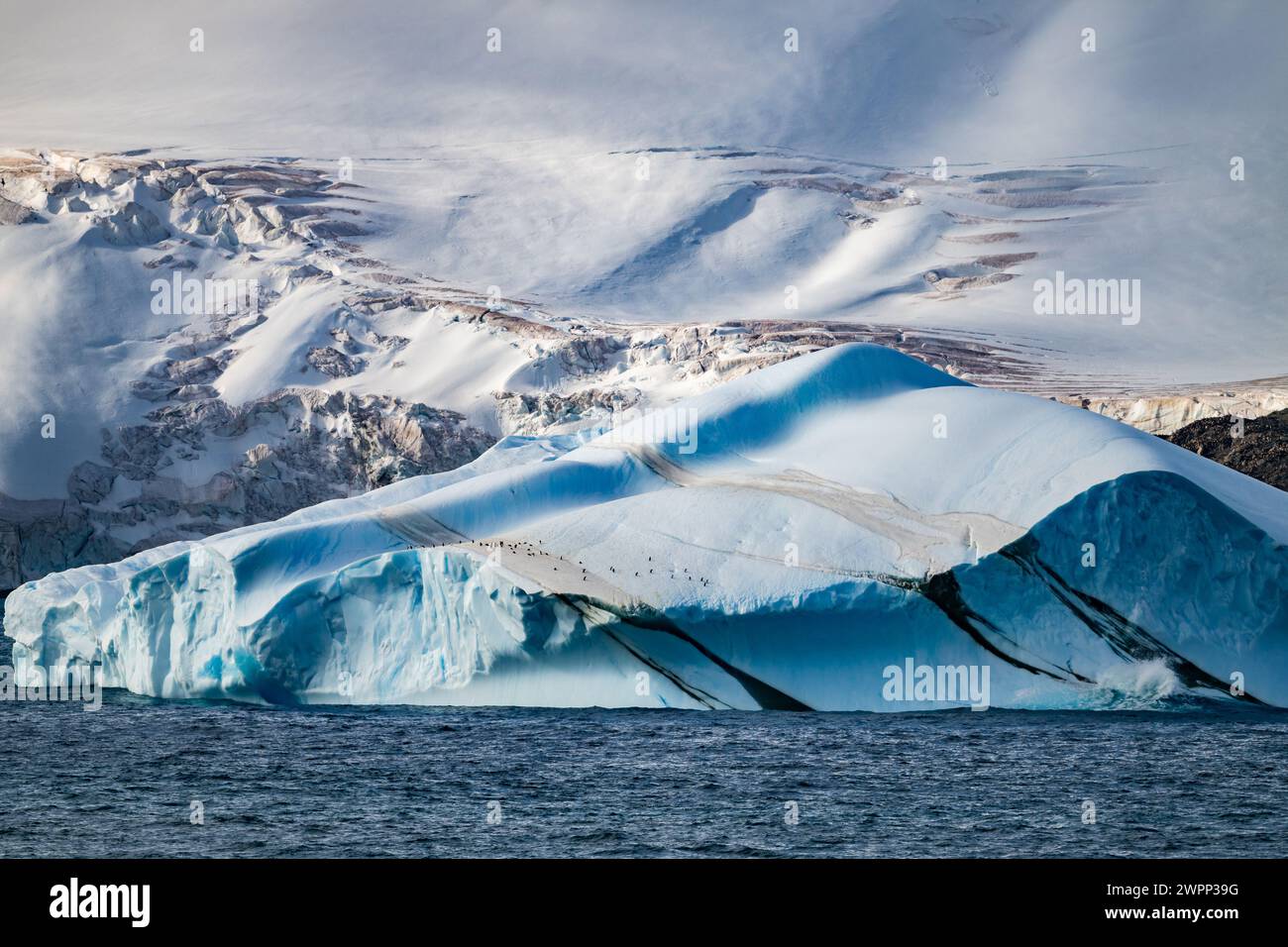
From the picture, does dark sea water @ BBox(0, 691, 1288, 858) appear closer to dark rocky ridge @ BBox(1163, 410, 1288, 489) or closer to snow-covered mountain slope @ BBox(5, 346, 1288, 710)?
snow-covered mountain slope @ BBox(5, 346, 1288, 710)

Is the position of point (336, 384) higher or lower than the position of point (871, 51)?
lower

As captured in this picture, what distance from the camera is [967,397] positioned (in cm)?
2519

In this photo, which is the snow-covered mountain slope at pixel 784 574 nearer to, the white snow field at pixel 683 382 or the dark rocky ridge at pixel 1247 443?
the white snow field at pixel 683 382

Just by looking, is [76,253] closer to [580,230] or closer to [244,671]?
[580,230]

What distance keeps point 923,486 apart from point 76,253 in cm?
5809

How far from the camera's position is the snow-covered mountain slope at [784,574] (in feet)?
71.7

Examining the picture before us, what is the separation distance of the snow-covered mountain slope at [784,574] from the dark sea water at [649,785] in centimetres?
65

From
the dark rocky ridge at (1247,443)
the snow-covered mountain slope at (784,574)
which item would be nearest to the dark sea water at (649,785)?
the snow-covered mountain slope at (784,574)

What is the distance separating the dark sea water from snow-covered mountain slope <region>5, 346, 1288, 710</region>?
2.14 feet

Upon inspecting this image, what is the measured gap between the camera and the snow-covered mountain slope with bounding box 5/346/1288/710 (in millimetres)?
21859

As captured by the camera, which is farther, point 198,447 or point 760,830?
point 198,447

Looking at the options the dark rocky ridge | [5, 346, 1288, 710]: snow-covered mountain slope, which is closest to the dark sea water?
[5, 346, 1288, 710]: snow-covered mountain slope
